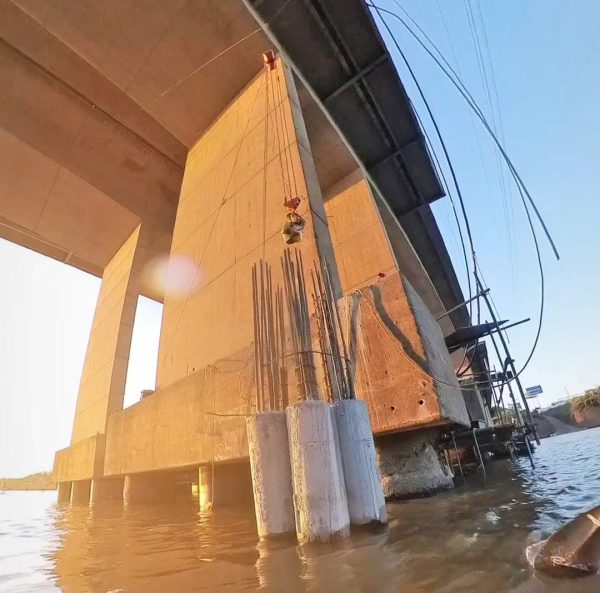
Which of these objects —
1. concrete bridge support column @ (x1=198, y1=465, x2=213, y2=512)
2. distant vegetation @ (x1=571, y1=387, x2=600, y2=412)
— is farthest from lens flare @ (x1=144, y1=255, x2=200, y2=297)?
distant vegetation @ (x1=571, y1=387, x2=600, y2=412)

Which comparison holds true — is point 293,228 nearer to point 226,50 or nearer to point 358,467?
point 358,467

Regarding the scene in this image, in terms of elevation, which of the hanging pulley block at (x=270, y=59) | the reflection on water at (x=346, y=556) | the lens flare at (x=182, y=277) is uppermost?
the hanging pulley block at (x=270, y=59)

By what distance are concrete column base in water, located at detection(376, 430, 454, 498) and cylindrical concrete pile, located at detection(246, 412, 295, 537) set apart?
7.17 ft

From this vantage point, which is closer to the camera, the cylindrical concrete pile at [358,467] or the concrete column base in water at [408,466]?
the cylindrical concrete pile at [358,467]

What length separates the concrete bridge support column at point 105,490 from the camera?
1005 cm

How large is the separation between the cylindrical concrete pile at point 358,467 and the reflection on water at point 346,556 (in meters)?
0.16

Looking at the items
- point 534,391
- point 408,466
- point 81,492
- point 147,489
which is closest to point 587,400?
point 534,391

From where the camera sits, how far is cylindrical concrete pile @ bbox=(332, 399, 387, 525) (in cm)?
307

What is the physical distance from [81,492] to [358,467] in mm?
12757

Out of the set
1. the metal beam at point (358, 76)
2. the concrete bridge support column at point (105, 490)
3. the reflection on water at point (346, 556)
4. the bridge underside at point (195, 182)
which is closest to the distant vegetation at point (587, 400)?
the bridge underside at point (195, 182)

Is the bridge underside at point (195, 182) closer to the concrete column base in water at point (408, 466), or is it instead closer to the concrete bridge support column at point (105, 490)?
the concrete bridge support column at point (105, 490)

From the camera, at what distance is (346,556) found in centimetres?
240

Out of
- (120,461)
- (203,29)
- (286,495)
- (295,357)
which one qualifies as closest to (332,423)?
(286,495)

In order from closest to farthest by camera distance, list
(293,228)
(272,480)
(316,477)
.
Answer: (316,477), (272,480), (293,228)
